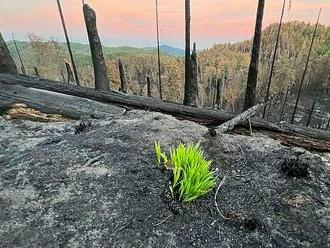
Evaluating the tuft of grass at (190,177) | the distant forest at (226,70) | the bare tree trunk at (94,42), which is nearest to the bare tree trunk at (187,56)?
the bare tree trunk at (94,42)

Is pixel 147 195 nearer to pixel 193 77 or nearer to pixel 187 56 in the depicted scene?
pixel 193 77

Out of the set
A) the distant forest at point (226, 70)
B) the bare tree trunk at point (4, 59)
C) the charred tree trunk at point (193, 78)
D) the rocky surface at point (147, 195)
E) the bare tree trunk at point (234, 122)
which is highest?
the bare tree trunk at point (4, 59)

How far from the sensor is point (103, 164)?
4.39m

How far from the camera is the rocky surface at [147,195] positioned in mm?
3197

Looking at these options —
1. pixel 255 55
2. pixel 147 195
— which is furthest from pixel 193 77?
pixel 147 195

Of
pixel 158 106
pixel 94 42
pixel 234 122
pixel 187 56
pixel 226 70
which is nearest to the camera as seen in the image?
pixel 234 122

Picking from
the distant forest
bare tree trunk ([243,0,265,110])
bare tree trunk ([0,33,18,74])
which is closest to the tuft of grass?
bare tree trunk ([0,33,18,74])

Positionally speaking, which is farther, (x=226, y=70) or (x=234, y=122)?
(x=226, y=70)

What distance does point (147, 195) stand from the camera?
375cm

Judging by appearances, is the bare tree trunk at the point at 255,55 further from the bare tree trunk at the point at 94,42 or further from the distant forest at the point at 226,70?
the distant forest at the point at 226,70

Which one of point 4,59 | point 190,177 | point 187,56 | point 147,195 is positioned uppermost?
point 4,59

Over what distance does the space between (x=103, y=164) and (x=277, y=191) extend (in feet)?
7.67

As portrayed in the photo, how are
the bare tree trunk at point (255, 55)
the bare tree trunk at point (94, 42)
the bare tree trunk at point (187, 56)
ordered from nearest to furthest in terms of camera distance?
the bare tree trunk at point (255, 55), the bare tree trunk at point (94, 42), the bare tree trunk at point (187, 56)

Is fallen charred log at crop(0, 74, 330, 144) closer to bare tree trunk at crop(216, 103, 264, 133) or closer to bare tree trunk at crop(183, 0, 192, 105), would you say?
bare tree trunk at crop(216, 103, 264, 133)
